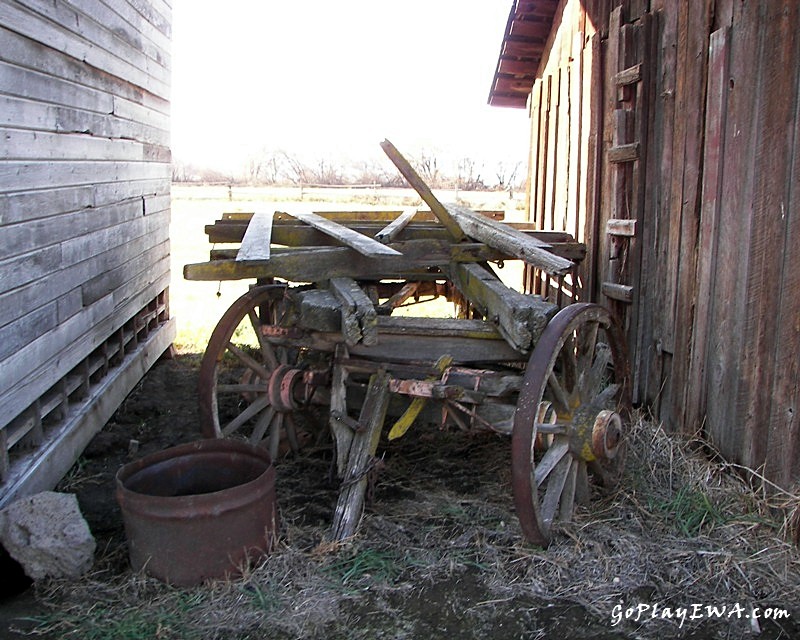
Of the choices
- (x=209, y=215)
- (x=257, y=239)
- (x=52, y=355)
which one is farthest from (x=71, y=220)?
(x=209, y=215)

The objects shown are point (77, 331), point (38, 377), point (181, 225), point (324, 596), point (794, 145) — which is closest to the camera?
point (324, 596)

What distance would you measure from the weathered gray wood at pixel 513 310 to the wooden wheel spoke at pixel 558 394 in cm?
21

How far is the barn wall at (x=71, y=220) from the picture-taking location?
418 centimetres

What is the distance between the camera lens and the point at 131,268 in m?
6.78

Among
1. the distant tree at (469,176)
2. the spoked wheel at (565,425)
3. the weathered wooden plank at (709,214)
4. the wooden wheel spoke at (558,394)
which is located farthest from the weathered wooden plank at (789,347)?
the distant tree at (469,176)

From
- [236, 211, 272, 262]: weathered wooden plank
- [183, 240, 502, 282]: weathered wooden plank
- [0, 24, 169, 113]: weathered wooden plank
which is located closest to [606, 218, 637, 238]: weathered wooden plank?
[183, 240, 502, 282]: weathered wooden plank

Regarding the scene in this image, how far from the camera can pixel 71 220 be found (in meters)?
5.11

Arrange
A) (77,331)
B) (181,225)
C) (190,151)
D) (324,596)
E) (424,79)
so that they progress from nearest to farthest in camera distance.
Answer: (324,596)
(77,331)
(181,225)
(190,151)
(424,79)

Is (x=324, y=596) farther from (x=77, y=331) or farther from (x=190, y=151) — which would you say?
(x=190, y=151)

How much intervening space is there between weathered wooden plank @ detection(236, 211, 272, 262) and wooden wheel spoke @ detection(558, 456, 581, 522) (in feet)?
6.35

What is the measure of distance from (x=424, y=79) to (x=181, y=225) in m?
85.5

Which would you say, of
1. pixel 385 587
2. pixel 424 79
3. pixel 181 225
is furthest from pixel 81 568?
pixel 424 79

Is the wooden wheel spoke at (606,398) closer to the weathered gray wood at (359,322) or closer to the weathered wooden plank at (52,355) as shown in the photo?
the weathered gray wood at (359,322)

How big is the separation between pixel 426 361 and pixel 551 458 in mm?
853
